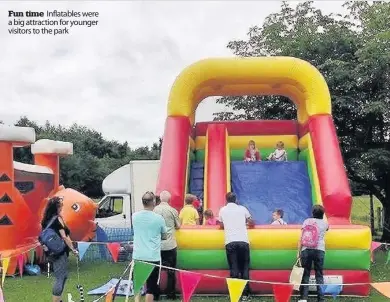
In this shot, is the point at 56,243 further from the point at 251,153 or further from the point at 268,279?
the point at 251,153

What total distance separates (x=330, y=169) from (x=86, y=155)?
32.4 m

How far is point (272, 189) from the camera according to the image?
11.2 metres

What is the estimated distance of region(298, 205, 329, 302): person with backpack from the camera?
7.38 metres

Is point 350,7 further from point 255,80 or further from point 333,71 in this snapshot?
point 255,80

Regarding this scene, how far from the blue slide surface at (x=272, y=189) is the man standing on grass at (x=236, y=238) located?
2.60 m

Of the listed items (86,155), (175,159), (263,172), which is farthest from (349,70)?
(86,155)

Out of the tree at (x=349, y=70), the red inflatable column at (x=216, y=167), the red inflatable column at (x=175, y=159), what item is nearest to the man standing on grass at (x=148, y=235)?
the red inflatable column at (x=175, y=159)

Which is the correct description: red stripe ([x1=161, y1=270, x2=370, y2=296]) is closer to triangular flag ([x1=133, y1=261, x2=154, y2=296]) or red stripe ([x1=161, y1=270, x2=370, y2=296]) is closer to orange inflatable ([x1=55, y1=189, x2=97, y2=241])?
triangular flag ([x1=133, y1=261, x2=154, y2=296])

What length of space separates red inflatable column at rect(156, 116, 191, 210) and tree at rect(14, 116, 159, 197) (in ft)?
89.0

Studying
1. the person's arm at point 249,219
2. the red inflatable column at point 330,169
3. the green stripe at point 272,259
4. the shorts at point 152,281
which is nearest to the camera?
the shorts at point 152,281

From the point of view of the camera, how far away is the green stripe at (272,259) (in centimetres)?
819

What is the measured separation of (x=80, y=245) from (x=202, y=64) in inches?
157

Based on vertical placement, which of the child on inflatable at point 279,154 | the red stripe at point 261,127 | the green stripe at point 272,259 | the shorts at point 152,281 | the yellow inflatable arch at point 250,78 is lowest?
the shorts at point 152,281

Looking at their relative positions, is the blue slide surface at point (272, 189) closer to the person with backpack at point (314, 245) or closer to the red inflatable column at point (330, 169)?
the red inflatable column at point (330, 169)
